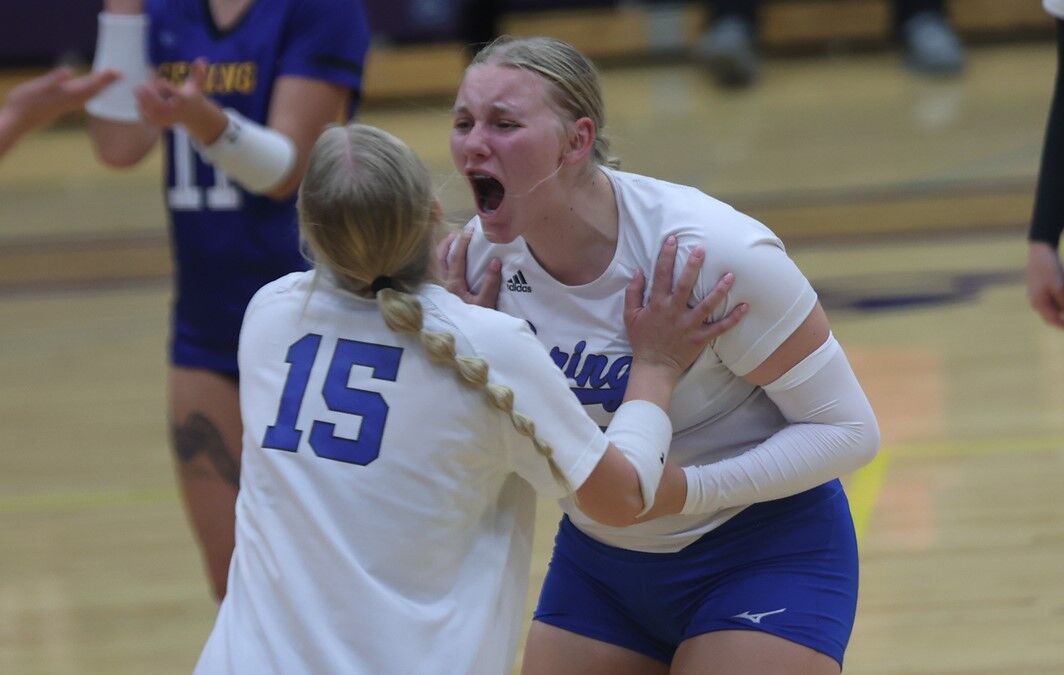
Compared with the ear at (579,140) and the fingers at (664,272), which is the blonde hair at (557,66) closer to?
the ear at (579,140)

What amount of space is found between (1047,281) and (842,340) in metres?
2.95

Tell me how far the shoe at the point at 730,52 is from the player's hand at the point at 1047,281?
25.3 ft

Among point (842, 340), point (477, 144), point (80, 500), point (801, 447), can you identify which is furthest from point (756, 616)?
point (842, 340)

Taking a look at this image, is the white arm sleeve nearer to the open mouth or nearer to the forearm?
the open mouth

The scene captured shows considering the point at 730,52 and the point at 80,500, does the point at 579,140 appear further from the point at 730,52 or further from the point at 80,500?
the point at 730,52

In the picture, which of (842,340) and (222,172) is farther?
(842,340)

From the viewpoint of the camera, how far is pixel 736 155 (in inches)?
341

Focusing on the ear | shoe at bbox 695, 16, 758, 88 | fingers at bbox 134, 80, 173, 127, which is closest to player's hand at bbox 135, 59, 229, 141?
fingers at bbox 134, 80, 173, 127

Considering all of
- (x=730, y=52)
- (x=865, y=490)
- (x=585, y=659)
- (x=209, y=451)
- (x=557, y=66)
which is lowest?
(x=730, y=52)

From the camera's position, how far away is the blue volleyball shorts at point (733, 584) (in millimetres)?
2107

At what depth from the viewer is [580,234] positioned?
212cm

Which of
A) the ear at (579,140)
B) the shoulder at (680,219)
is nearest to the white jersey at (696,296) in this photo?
the shoulder at (680,219)

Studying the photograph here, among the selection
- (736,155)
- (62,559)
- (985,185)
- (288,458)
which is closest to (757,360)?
(288,458)

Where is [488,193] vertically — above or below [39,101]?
above
